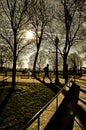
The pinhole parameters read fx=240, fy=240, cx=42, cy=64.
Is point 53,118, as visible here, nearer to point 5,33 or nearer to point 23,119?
point 23,119

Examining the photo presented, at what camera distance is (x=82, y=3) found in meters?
26.3

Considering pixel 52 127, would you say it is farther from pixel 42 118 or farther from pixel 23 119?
pixel 23 119

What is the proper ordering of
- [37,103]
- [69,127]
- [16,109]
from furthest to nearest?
[37,103] < [16,109] < [69,127]

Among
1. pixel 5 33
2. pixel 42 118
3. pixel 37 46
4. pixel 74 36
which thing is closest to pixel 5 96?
pixel 42 118

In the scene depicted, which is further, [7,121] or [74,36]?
[74,36]

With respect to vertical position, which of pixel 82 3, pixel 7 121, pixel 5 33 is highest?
pixel 82 3

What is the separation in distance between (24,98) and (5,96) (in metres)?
1.17

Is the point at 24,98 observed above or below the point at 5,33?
below

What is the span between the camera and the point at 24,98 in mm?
13672

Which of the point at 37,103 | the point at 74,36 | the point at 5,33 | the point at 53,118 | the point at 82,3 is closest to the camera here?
the point at 53,118

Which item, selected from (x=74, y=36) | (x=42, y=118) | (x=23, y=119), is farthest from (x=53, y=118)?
(x=74, y=36)

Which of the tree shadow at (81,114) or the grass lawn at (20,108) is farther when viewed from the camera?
the grass lawn at (20,108)

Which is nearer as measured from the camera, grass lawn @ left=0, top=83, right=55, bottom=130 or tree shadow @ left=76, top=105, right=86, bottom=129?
tree shadow @ left=76, top=105, right=86, bottom=129

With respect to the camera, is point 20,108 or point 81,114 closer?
point 81,114
